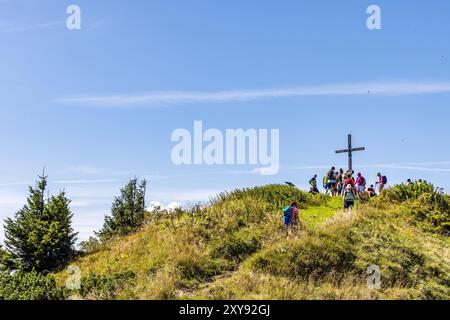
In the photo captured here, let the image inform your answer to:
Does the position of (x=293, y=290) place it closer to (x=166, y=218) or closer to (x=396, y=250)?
(x=396, y=250)

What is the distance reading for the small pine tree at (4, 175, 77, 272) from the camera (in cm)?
2853

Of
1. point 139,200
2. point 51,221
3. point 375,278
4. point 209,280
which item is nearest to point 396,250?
point 375,278

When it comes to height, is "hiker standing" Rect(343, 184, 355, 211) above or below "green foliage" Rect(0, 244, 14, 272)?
above

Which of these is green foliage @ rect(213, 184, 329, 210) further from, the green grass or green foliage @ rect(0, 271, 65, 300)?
green foliage @ rect(0, 271, 65, 300)

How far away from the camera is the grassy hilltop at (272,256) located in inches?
631

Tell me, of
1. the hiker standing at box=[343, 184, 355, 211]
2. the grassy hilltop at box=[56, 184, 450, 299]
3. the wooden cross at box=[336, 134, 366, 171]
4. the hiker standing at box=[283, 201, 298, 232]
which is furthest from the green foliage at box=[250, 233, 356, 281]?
the wooden cross at box=[336, 134, 366, 171]

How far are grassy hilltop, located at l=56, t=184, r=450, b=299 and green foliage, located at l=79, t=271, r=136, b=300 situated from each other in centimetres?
3

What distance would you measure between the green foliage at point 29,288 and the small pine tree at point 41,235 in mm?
5464

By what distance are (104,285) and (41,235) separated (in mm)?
13348

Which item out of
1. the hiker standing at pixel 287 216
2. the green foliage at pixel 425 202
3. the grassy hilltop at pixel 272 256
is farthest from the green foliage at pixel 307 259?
the green foliage at pixel 425 202

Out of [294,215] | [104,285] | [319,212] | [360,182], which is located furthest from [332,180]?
[104,285]

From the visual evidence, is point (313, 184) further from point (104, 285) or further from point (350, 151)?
point (104, 285)

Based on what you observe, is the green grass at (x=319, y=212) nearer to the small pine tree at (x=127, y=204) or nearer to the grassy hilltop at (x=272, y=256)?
the grassy hilltop at (x=272, y=256)
